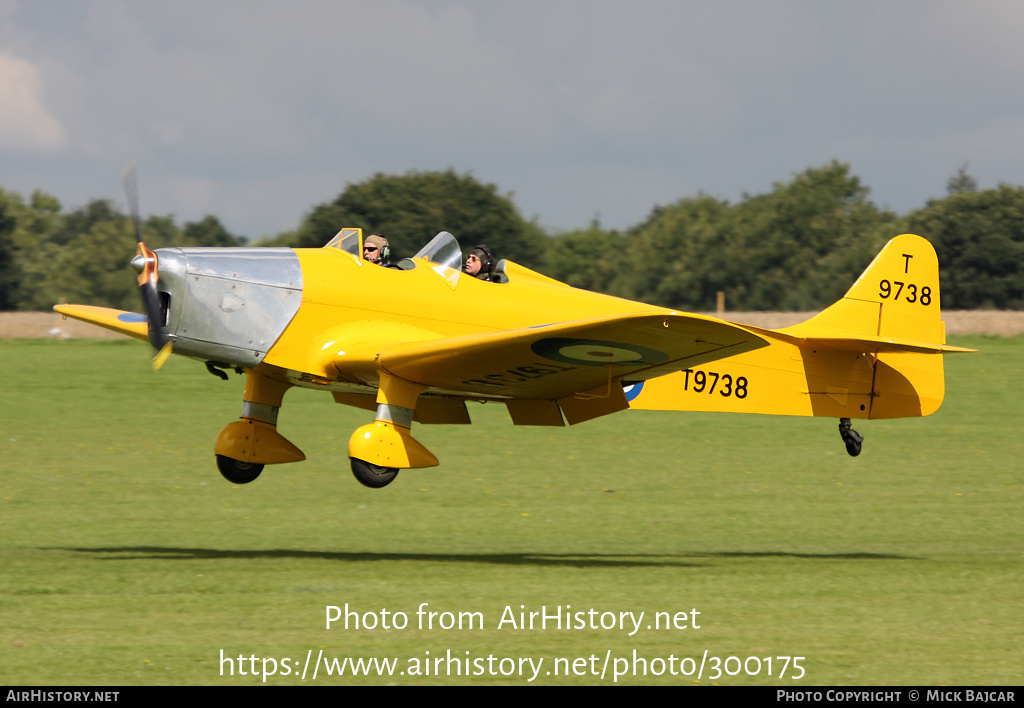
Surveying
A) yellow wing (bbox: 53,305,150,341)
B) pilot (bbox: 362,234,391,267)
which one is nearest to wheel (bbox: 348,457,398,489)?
pilot (bbox: 362,234,391,267)

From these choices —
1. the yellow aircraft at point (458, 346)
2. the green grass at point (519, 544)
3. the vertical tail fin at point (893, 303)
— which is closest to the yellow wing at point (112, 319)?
the yellow aircraft at point (458, 346)

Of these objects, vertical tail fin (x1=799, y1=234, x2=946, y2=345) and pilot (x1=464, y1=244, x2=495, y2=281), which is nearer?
pilot (x1=464, y1=244, x2=495, y2=281)

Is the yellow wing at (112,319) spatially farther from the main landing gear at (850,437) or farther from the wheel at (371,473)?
the main landing gear at (850,437)

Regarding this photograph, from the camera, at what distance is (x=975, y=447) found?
19688 millimetres

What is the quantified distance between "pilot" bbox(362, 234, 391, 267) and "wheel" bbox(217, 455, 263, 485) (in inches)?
95.0

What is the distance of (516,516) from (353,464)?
3.76 m

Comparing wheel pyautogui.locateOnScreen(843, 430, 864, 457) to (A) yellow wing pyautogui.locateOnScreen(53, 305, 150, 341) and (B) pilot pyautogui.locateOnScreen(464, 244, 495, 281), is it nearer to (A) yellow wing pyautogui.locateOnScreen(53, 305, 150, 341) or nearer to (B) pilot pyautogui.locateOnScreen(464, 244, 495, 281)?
(B) pilot pyautogui.locateOnScreen(464, 244, 495, 281)

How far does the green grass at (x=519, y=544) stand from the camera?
24.0ft

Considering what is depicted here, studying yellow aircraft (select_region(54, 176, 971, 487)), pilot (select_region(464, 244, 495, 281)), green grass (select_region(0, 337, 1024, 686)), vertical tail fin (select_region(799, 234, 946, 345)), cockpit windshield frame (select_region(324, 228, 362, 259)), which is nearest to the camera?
green grass (select_region(0, 337, 1024, 686))

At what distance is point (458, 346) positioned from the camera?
932 cm

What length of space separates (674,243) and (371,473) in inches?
2454

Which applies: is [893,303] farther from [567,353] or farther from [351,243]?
[351,243]

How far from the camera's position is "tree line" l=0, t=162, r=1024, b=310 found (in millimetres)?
53812

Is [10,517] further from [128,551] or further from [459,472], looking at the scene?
[459,472]
